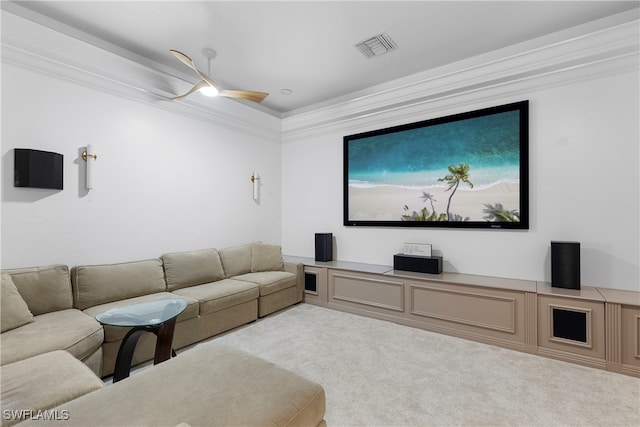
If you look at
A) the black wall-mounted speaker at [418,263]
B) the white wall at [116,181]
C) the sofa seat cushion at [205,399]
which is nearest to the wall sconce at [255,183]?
the white wall at [116,181]

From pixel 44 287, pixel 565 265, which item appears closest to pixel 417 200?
pixel 565 265

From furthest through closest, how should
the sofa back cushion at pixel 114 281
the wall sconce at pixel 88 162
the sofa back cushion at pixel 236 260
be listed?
the sofa back cushion at pixel 236 260, the wall sconce at pixel 88 162, the sofa back cushion at pixel 114 281

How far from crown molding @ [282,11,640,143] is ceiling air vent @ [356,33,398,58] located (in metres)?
0.69

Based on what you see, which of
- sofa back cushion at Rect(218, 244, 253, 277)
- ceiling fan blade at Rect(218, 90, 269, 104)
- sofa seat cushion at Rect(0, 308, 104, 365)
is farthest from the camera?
sofa back cushion at Rect(218, 244, 253, 277)

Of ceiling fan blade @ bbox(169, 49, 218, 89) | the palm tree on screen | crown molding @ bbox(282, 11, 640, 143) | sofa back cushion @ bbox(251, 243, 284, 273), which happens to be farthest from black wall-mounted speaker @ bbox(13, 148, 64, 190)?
the palm tree on screen

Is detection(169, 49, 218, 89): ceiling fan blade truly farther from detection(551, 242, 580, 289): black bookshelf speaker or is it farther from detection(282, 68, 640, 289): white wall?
detection(551, 242, 580, 289): black bookshelf speaker

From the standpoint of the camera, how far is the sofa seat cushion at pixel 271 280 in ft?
12.1

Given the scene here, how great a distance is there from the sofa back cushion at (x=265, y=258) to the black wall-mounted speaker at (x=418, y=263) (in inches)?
67.7

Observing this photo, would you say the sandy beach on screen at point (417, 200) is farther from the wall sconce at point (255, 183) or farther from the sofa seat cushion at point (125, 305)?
the sofa seat cushion at point (125, 305)

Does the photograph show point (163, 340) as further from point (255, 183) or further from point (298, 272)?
point (255, 183)

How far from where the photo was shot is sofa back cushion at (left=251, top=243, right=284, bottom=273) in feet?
14.0

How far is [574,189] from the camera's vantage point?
115 inches

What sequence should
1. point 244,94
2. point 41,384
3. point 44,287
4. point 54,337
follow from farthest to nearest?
point 244,94
point 44,287
point 54,337
point 41,384

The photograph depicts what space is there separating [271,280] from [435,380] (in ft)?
7.30
